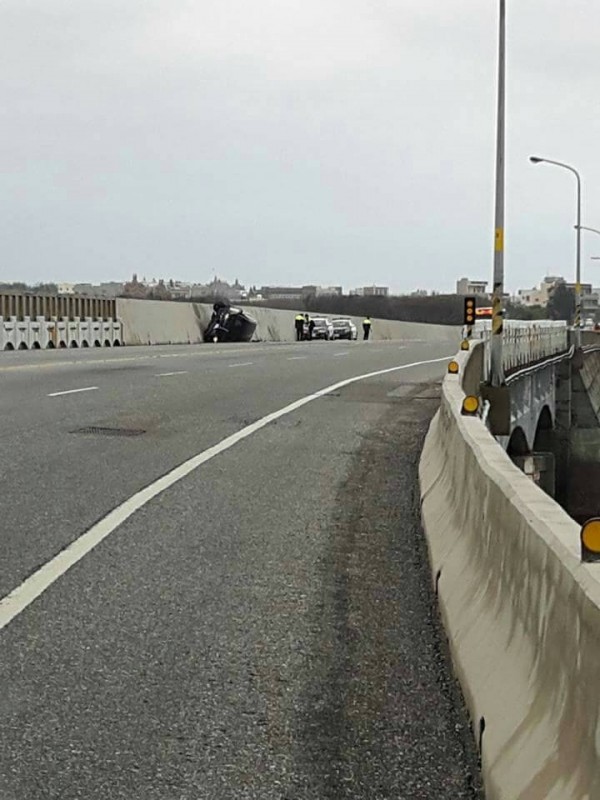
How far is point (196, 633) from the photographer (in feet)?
21.4

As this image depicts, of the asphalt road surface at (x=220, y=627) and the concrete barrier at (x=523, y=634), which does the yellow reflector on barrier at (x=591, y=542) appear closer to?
the concrete barrier at (x=523, y=634)

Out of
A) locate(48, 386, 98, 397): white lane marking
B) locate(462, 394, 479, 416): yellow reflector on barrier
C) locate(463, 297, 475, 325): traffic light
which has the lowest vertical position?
locate(48, 386, 98, 397): white lane marking

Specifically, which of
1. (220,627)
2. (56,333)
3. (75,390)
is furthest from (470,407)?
(56,333)

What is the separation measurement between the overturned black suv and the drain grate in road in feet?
134

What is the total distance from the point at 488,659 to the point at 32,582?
134 inches

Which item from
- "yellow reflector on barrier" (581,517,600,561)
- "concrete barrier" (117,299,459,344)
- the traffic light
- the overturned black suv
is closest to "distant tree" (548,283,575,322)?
"concrete barrier" (117,299,459,344)

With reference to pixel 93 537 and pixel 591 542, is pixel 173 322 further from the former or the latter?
pixel 591 542

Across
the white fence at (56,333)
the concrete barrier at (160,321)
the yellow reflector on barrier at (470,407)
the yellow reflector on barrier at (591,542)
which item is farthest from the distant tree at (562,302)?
the yellow reflector on barrier at (591,542)

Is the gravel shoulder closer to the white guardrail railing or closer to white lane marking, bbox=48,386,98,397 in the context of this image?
white lane marking, bbox=48,386,98,397

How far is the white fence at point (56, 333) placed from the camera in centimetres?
4197

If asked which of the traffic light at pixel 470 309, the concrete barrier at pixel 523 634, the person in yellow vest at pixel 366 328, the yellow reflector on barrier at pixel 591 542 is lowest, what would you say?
the person in yellow vest at pixel 366 328

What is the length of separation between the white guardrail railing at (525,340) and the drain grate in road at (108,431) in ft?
39.8

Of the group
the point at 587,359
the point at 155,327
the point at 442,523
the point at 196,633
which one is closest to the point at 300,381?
the point at 442,523

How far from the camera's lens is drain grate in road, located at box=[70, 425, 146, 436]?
1509 centimetres
